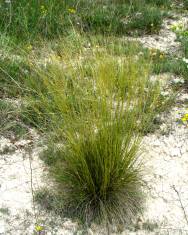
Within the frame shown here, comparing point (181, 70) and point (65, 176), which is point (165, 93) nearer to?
point (181, 70)

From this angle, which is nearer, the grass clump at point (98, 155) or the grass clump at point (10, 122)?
the grass clump at point (98, 155)

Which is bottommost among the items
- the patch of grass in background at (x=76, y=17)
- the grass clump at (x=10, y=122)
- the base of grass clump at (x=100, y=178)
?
the base of grass clump at (x=100, y=178)

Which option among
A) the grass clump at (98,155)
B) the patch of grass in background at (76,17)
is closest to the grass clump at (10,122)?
the grass clump at (98,155)

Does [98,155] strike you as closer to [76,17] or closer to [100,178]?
[100,178]

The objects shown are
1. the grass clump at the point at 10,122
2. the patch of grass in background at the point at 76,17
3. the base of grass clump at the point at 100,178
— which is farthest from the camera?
the patch of grass in background at the point at 76,17

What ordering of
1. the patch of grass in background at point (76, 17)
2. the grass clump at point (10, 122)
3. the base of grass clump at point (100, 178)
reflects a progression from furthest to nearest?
the patch of grass in background at point (76, 17)
the grass clump at point (10, 122)
the base of grass clump at point (100, 178)

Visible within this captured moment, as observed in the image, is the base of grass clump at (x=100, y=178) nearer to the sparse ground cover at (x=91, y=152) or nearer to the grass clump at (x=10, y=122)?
the sparse ground cover at (x=91, y=152)

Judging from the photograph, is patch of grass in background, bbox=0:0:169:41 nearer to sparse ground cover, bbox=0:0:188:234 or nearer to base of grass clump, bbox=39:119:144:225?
sparse ground cover, bbox=0:0:188:234

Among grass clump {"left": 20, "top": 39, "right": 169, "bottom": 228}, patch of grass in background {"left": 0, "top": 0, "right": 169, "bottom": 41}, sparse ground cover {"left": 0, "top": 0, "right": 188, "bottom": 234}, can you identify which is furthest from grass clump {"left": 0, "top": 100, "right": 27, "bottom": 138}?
patch of grass in background {"left": 0, "top": 0, "right": 169, "bottom": 41}

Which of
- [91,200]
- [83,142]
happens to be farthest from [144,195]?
[83,142]

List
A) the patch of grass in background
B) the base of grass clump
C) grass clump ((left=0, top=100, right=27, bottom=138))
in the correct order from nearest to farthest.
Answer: the base of grass clump
grass clump ((left=0, top=100, right=27, bottom=138))
the patch of grass in background

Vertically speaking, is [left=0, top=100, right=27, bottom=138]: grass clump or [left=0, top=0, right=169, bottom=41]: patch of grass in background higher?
[left=0, top=0, right=169, bottom=41]: patch of grass in background

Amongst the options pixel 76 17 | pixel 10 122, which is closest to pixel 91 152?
pixel 10 122

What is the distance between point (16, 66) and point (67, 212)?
1695 millimetres
